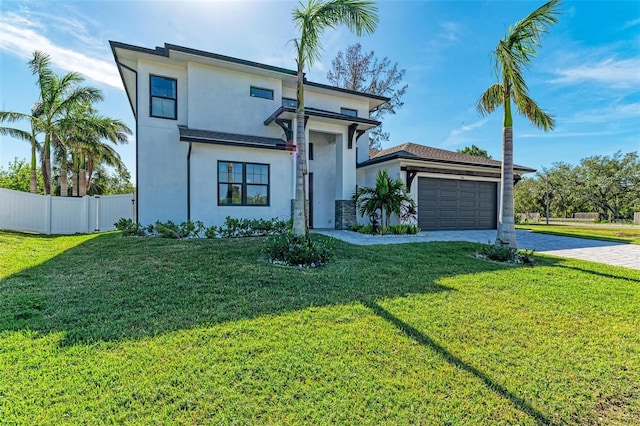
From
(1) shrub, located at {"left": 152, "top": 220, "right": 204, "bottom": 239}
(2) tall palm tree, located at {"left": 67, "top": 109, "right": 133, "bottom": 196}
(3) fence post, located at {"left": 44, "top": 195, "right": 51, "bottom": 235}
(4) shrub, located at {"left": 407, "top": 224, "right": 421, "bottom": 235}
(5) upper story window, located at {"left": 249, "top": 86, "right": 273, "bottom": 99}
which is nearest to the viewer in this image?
(1) shrub, located at {"left": 152, "top": 220, "right": 204, "bottom": 239}

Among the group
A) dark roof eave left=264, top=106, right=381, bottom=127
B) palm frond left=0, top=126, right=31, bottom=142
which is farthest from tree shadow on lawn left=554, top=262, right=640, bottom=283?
palm frond left=0, top=126, right=31, bottom=142

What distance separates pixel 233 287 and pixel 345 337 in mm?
2349

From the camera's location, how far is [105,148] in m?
22.2

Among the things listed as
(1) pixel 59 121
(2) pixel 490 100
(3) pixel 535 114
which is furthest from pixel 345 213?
(1) pixel 59 121

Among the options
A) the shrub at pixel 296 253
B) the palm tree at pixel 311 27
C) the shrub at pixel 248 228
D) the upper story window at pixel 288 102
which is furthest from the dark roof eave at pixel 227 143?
the shrub at pixel 296 253

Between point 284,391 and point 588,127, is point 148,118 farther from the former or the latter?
point 588,127

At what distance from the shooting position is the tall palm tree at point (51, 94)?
15.5 meters

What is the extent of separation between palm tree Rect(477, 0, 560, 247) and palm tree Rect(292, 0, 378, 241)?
151 inches

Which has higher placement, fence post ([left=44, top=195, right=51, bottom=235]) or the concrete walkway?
fence post ([left=44, top=195, right=51, bottom=235])

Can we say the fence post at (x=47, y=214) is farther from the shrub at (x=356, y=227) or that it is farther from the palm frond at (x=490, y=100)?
the palm frond at (x=490, y=100)

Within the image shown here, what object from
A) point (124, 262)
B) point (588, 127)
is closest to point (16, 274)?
point (124, 262)

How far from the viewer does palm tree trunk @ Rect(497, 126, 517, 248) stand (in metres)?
8.02

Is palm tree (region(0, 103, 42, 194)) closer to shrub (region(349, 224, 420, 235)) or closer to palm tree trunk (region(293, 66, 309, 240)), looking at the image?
palm tree trunk (region(293, 66, 309, 240))

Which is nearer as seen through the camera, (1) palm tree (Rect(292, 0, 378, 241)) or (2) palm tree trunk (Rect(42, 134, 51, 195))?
(1) palm tree (Rect(292, 0, 378, 241))
